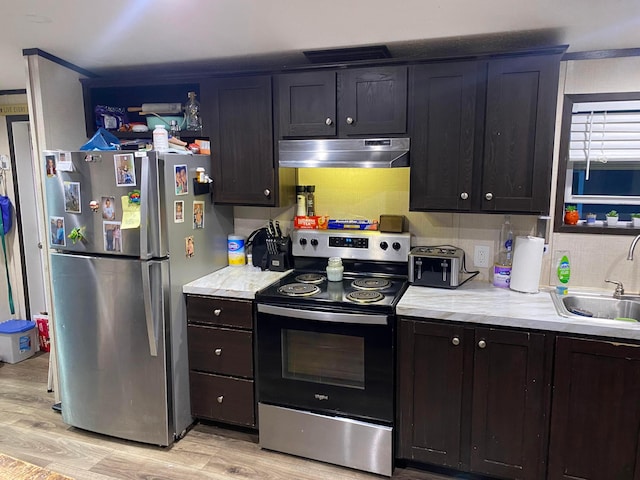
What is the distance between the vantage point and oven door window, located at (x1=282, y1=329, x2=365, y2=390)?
7.85 ft

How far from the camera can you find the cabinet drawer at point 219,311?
8.42 ft

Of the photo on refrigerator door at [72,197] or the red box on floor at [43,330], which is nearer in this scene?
the photo on refrigerator door at [72,197]

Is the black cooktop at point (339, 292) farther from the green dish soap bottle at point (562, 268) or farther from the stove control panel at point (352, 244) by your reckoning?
the green dish soap bottle at point (562, 268)

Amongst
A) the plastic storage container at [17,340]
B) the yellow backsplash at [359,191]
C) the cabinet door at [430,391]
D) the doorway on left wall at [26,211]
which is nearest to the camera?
the cabinet door at [430,391]

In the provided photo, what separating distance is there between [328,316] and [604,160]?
1.74 m

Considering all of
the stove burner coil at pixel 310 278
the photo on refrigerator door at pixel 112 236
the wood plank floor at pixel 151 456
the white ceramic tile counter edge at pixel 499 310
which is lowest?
the wood plank floor at pixel 151 456

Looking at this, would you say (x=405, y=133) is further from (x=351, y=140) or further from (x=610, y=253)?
(x=610, y=253)

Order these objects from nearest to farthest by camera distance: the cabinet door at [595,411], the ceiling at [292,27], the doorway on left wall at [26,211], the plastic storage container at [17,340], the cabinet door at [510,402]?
the ceiling at [292,27], the cabinet door at [595,411], the cabinet door at [510,402], the plastic storage container at [17,340], the doorway on left wall at [26,211]

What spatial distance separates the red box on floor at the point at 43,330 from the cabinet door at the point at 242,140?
87.0 inches

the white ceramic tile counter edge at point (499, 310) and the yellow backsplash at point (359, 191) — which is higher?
the yellow backsplash at point (359, 191)

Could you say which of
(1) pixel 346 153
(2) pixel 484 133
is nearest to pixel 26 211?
(1) pixel 346 153

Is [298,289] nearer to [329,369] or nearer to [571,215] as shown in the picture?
[329,369]

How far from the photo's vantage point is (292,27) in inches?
86.2

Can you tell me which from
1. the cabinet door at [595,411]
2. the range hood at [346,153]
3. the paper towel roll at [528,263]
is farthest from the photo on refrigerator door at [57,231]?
the cabinet door at [595,411]
